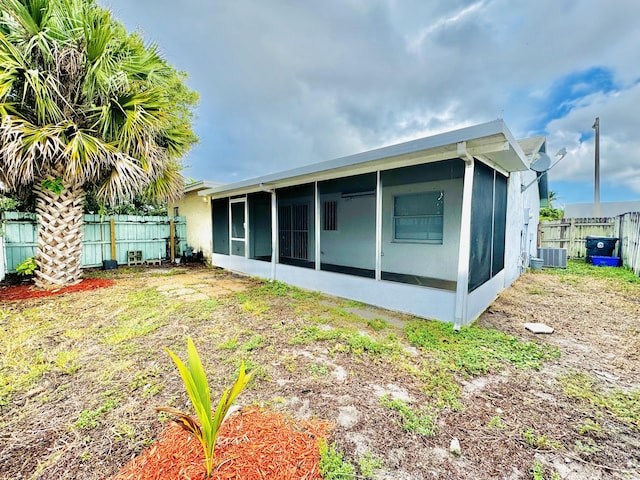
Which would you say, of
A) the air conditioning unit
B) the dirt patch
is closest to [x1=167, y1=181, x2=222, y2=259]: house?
the dirt patch

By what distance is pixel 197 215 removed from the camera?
10781 millimetres

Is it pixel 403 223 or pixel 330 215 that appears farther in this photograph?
pixel 330 215

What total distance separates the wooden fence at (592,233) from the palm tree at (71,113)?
13397 mm

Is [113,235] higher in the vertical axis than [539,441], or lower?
higher

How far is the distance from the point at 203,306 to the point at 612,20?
11.7 m

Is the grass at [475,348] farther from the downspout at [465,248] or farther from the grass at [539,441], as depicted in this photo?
the grass at [539,441]

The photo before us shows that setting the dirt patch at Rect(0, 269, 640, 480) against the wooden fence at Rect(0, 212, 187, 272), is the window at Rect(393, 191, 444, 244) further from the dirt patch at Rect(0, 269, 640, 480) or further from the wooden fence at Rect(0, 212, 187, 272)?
the wooden fence at Rect(0, 212, 187, 272)

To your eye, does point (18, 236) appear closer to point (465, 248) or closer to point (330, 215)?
point (330, 215)

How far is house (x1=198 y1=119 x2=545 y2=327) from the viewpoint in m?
3.98

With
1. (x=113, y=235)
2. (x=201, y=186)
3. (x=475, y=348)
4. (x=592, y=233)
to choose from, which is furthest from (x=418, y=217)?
(x=113, y=235)

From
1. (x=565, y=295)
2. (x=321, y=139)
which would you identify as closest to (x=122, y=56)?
(x=321, y=139)

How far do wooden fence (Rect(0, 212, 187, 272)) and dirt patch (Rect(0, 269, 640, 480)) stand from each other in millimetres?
3832

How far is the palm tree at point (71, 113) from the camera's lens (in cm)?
482

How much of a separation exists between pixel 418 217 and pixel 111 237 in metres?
10.1
